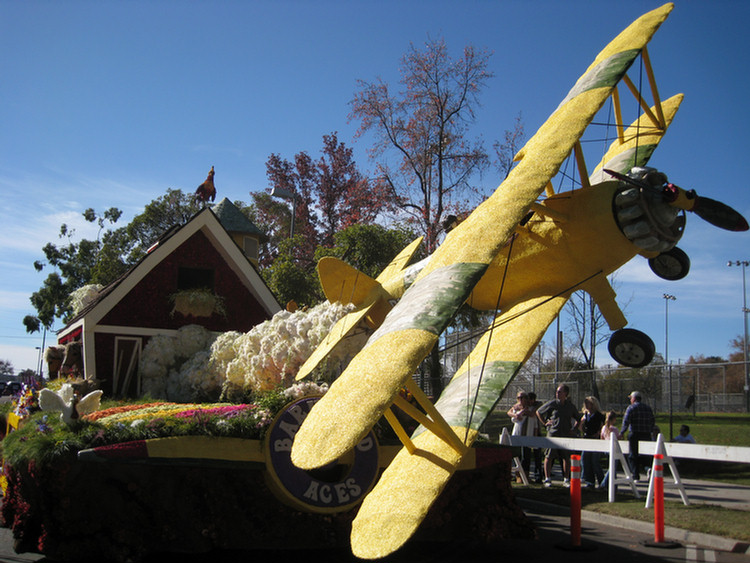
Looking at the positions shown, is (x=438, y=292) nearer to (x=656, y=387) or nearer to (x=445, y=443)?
(x=445, y=443)

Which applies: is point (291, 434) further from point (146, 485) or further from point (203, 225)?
point (203, 225)

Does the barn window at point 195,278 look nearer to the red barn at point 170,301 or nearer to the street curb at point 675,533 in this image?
the red barn at point 170,301

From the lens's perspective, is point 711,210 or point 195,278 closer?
point 711,210

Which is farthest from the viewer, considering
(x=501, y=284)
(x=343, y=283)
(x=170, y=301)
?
(x=170, y=301)

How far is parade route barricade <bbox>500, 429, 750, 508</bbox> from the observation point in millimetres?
8414

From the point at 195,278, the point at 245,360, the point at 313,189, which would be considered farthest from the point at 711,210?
the point at 313,189

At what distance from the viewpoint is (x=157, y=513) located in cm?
570

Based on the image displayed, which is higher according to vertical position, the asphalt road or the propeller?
the propeller

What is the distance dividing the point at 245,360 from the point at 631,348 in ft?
16.9

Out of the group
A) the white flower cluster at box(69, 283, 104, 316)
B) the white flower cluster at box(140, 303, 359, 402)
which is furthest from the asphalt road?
the white flower cluster at box(69, 283, 104, 316)

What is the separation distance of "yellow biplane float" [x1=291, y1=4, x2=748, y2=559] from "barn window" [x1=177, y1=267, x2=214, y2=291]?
389 centimetres

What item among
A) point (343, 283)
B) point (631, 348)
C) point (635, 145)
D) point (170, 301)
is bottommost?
point (631, 348)

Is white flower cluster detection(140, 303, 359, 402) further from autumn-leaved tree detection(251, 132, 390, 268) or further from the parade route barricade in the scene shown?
autumn-leaved tree detection(251, 132, 390, 268)

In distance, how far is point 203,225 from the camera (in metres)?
12.1
